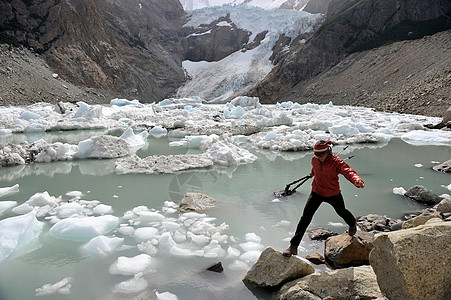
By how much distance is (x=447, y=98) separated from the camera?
62.0 feet

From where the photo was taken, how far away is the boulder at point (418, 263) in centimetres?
236

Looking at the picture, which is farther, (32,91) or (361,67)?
(361,67)

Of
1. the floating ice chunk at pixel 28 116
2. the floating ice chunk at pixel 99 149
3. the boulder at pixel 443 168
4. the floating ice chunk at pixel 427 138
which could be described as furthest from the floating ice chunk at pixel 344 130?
the floating ice chunk at pixel 28 116

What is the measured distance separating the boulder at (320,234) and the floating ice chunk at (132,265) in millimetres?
2043

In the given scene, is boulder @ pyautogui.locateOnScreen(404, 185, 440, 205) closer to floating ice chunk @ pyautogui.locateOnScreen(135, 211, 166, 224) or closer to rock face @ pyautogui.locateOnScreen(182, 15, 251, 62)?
floating ice chunk @ pyautogui.locateOnScreen(135, 211, 166, 224)

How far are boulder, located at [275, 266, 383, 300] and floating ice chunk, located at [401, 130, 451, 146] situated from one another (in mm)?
10444

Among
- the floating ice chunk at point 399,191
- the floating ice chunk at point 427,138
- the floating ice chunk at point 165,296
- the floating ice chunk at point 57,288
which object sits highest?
the floating ice chunk at point 57,288

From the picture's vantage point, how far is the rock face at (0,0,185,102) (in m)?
36.3

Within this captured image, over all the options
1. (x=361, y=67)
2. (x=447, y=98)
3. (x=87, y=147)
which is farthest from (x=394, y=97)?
(x=87, y=147)

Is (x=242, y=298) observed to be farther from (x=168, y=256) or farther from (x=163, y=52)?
(x=163, y=52)

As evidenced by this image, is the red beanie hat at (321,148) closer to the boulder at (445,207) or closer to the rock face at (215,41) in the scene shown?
the boulder at (445,207)

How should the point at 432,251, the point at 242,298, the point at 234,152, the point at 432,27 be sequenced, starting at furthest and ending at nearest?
1. the point at 432,27
2. the point at 234,152
3. the point at 242,298
4. the point at 432,251

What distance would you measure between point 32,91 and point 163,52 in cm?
4338

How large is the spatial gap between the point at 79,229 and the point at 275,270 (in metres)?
2.59
